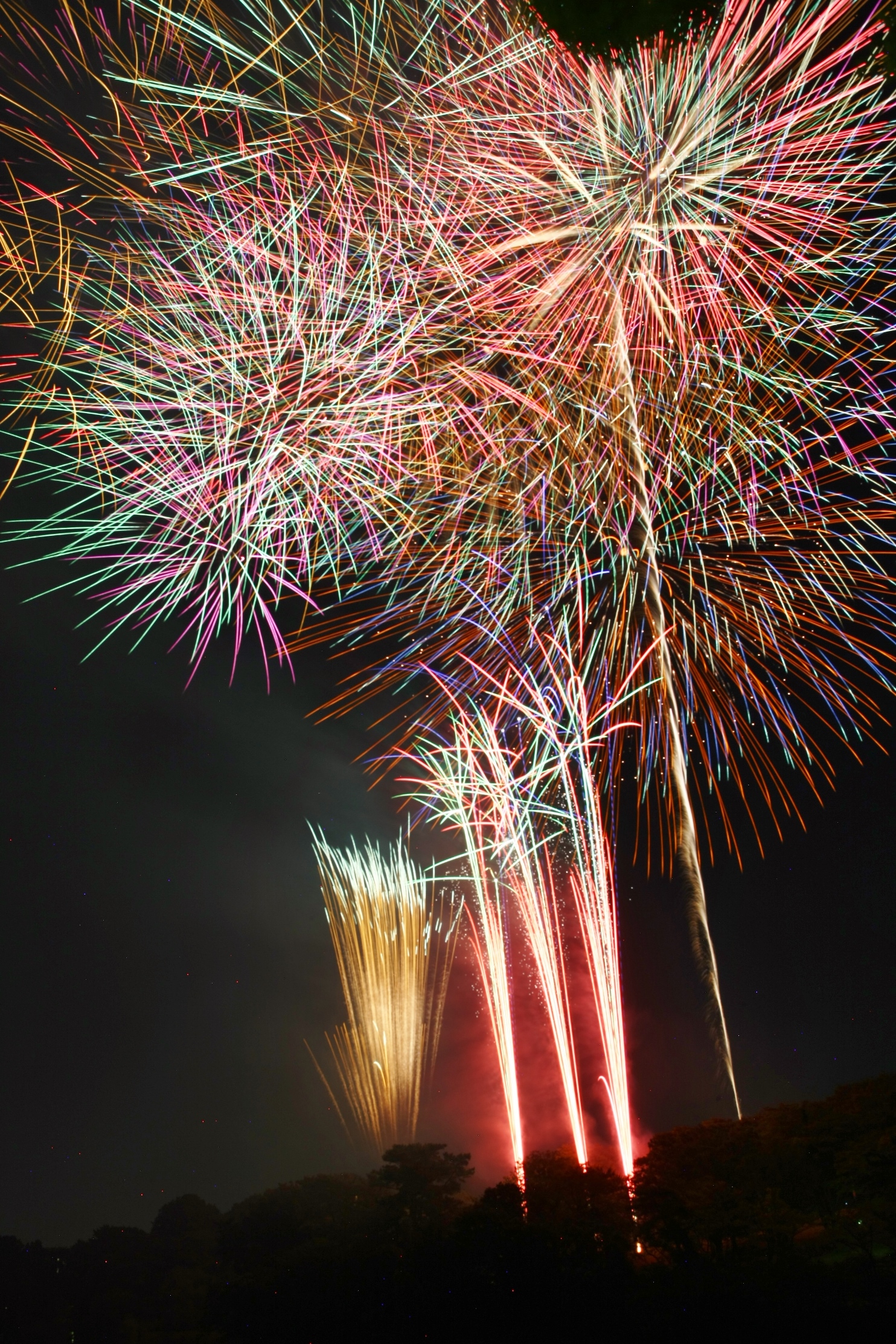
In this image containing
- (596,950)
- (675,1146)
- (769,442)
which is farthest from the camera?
(675,1146)

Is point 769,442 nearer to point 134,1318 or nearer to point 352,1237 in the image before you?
point 352,1237

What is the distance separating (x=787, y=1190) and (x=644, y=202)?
61.0 feet

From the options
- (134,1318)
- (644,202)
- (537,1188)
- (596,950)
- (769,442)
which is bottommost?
(134,1318)

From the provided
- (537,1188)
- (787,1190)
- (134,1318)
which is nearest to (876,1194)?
(787,1190)

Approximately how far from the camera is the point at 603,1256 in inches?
615

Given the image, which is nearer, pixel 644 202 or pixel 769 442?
pixel 644 202

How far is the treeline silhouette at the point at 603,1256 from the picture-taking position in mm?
14328

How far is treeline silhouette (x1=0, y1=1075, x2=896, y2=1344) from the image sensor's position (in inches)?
564

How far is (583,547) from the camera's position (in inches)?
631

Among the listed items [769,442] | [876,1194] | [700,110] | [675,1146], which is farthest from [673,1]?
[675,1146]

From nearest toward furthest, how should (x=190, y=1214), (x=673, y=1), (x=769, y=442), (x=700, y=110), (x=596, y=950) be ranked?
(x=673, y=1), (x=700, y=110), (x=769, y=442), (x=596, y=950), (x=190, y=1214)

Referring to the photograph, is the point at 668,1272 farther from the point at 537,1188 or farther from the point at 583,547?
the point at 583,547

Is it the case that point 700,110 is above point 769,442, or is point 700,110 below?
above

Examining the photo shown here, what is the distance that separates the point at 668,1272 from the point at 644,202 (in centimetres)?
1711
